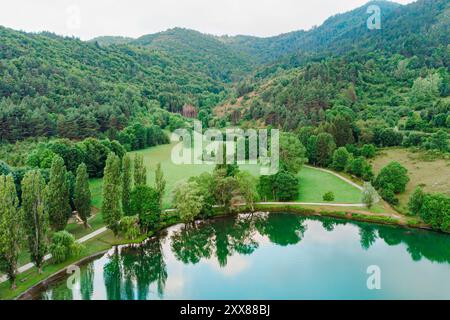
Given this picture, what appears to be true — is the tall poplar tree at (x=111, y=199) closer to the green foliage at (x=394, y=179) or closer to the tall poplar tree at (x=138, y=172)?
the tall poplar tree at (x=138, y=172)

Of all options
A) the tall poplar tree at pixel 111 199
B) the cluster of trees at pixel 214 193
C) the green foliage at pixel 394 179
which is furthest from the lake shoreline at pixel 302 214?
the green foliage at pixel 394 179

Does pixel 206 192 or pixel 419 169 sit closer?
pixel 206 192

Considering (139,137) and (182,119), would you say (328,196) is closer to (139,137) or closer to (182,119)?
(139,137)

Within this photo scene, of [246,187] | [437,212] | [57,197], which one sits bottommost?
Result: [437,212]

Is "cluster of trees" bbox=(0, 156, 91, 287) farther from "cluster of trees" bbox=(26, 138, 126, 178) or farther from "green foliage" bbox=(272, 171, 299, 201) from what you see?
"green foliage" bbox=(272, 171, 299, 201)

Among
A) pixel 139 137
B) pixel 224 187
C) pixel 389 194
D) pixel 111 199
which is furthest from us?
pixel 139 137

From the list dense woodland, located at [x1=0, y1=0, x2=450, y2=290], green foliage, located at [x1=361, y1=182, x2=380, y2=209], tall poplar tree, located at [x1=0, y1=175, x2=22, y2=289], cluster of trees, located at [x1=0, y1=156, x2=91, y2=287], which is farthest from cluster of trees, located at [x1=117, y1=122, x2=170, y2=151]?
green foliage, located at [x1=361, y1=182, x2=380, y2=209]

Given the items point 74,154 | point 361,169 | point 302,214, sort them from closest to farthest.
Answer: point 302,214, point 74,154, point 361,169

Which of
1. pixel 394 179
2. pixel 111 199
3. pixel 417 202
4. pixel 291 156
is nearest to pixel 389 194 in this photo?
pixel 394 179
